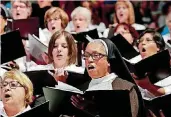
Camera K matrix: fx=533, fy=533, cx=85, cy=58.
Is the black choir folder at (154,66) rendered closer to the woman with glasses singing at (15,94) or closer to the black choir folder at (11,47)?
the woman with glasses singing at (15,94)

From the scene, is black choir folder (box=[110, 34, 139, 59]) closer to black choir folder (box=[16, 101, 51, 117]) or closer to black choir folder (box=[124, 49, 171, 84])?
black choir folder (box=[124, 49, 171, 84])

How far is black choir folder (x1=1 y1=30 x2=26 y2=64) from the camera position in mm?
4933

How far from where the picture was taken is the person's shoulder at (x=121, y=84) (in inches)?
148

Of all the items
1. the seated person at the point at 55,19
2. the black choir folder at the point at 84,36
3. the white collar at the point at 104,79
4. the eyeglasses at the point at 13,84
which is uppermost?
the seated person at the point at 55,19

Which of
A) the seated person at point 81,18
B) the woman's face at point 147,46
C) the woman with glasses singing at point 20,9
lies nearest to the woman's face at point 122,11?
the seated person at point 81,18

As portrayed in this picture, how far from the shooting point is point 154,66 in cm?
439

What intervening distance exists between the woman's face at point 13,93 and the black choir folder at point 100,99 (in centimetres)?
17

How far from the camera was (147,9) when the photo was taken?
8.83 meters

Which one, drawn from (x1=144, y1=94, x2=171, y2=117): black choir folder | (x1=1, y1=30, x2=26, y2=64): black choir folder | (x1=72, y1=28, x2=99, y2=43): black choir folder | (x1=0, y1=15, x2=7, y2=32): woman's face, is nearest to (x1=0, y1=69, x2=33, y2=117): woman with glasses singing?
(x1=144, y1=94, x2=171, y2=117): black choir folder

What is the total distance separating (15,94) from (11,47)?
4.40 feet

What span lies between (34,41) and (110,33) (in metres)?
1.28

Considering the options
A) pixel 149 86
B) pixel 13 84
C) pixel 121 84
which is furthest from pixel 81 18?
pixel 13 84

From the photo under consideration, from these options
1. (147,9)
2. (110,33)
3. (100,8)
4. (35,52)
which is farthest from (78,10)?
(147,9)

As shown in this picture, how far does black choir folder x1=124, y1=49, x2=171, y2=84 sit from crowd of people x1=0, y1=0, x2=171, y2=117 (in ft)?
0.08
